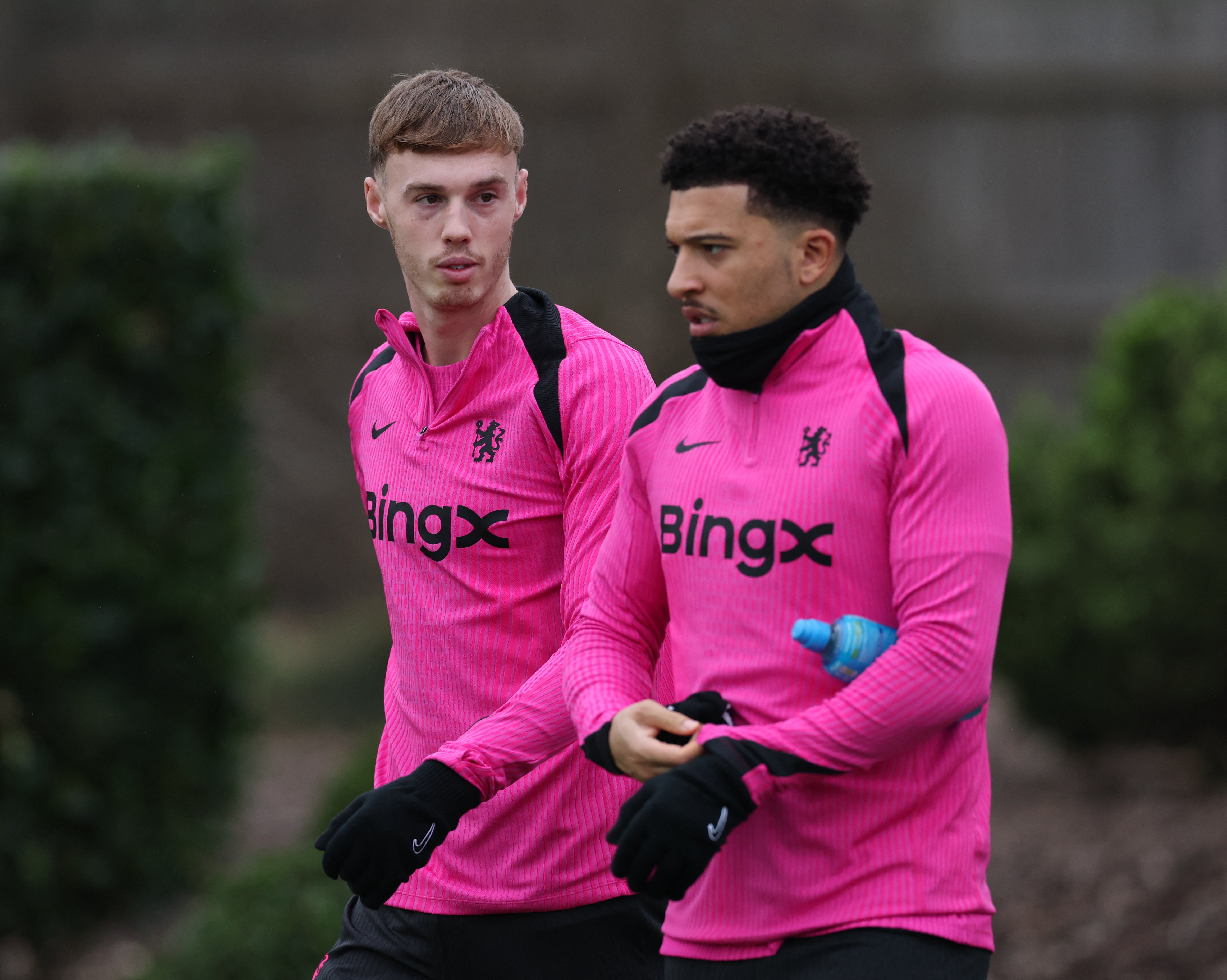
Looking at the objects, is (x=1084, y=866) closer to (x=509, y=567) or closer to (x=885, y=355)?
(x=509, y=567)

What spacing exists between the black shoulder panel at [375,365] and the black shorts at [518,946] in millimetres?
1033

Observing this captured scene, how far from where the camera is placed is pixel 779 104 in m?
11.8

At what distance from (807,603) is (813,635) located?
0.35 ft

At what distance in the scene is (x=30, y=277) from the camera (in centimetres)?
612

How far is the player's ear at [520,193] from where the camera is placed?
2.93 meters

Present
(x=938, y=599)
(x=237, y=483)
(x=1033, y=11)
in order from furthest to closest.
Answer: (x=1033, y=11) → (x=237, y=483) → (x=938, y=599)

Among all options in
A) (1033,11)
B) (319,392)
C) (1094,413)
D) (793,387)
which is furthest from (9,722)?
(1033,11)

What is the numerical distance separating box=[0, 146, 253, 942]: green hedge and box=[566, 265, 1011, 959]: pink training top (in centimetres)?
425

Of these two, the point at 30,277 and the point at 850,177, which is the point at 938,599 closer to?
the point at 850,177

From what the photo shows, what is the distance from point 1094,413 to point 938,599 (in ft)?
20.1

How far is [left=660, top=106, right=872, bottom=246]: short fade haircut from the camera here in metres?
2.29

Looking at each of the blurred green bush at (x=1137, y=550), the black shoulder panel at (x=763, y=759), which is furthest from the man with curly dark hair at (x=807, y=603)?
the blurred green bush at (x=1137, y=550)

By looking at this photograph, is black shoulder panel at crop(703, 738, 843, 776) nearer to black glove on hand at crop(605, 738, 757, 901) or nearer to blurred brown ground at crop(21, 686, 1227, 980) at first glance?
black glove on hand at crop(605, 738, 757, 901)

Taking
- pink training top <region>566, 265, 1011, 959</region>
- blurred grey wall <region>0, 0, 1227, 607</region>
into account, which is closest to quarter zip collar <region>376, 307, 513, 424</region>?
pink training top <region>566, 265, 1011, 959</region>
